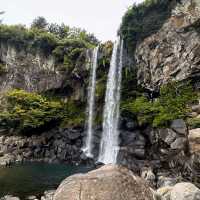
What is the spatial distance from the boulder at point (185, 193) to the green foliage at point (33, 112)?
27824 mm

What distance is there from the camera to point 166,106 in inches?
1162

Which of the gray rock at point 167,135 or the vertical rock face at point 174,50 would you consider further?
the vertical rock face at point 174,50

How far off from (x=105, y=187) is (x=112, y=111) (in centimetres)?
2917

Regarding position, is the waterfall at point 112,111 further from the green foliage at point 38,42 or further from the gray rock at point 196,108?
the green foliage at point 38,42

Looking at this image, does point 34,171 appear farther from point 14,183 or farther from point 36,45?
point 36,45

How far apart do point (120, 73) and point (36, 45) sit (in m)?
15.3

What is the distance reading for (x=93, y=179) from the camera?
6.87m

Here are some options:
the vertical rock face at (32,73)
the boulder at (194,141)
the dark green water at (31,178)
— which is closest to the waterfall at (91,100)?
the vertical rock face at (32,73)

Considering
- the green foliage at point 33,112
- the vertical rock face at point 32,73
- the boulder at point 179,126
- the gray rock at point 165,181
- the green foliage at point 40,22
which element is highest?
the green foliage at point 40,22

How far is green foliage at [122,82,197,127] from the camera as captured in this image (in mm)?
27703

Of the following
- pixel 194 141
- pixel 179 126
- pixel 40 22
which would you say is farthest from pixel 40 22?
pixel 194 141

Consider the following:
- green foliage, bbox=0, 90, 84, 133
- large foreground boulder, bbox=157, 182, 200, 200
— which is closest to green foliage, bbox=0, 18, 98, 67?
green foliage, bbox=0, 90, 84, 133

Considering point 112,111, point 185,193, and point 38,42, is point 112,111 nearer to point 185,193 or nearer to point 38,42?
point 38,42

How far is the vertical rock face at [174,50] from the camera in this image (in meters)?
30.5
